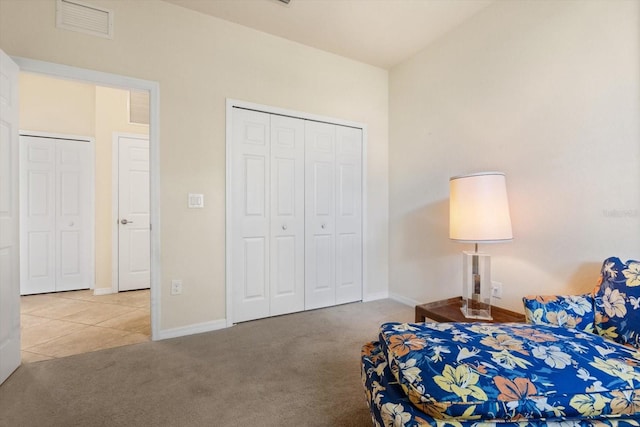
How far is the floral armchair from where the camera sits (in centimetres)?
131

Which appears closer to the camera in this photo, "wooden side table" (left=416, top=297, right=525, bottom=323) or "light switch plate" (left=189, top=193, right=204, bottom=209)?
"wooden side table" (left=416, top=297, right=525, bottom=323)

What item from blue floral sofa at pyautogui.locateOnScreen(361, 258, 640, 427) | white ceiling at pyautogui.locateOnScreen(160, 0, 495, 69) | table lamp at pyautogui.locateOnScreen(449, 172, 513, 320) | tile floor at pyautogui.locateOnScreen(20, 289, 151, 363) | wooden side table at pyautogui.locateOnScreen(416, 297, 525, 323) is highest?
white ceiling at pyautogui.locateOnScreen(160, 0, 495, 69)

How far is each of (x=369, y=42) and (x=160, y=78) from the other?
78.2 inches

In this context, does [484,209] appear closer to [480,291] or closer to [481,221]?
[481,221]

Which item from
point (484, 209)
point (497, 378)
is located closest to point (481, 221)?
point (484, 209)

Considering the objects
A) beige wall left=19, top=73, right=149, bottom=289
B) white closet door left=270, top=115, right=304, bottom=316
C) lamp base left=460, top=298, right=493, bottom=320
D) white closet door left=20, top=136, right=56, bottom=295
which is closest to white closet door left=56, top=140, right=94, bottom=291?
white closet door left=20, top=136, right=56, bottom=295

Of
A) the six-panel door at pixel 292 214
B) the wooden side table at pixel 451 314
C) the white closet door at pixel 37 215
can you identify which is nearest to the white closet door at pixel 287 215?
the six-panel door at pixel 292 214

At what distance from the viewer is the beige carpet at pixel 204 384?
145 centimetres

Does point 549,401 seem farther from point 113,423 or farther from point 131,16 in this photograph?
point 131,16

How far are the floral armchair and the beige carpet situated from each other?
1024mm

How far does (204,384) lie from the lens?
173cm

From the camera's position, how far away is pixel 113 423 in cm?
141

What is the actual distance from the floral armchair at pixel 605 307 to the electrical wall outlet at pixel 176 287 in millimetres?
2418

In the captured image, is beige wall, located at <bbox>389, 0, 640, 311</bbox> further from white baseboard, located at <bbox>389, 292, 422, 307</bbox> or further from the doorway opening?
the doorway opening
